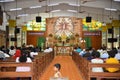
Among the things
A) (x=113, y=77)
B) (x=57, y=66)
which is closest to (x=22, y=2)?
(x=113, y=77)

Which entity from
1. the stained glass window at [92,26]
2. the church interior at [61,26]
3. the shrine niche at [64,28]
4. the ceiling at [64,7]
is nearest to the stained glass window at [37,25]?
the church interior at [61,26]

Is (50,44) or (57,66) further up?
(57,66)

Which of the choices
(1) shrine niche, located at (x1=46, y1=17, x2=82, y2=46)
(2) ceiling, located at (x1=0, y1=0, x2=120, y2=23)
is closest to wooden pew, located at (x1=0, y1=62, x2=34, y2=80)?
(2) ceiling, located at (x1=0, y1=0, x2=120, y2=23)

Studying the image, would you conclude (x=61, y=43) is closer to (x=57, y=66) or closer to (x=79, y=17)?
(x=79, y=17)

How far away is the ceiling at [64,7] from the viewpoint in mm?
23891

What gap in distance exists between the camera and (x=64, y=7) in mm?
30109

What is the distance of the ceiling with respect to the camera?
23891mm


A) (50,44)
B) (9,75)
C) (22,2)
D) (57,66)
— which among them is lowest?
(50,44)

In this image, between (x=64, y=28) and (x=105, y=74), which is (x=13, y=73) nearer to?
(x=105, y=74)

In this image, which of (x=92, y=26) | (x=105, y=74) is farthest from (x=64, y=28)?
(x=105, y=74)

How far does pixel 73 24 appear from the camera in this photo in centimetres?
3919

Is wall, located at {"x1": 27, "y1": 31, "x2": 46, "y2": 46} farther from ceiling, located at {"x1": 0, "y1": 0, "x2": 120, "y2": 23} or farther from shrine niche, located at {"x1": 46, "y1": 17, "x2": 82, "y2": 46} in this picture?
ceiling, located at {"x1": 0, "y1": 0, "x2": 120, "y2": 23}

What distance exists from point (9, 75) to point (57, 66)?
2.30 meters

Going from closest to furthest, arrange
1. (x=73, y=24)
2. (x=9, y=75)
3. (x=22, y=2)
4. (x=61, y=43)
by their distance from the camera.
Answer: (x=9, y=75)
(x=22, y=2)
(x=61, y=43)
(x=73, y=24)
